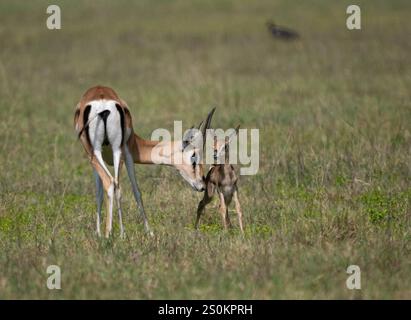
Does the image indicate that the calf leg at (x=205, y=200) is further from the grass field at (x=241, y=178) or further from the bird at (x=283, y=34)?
the bird at (x=283, y=34)

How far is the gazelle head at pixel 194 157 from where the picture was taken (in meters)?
7.60

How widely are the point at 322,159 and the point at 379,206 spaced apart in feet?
5.47

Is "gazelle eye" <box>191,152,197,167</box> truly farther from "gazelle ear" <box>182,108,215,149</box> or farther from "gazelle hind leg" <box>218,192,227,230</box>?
"gazelle hind leg" <box>218,192,227,230</box>

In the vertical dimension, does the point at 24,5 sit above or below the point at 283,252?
above

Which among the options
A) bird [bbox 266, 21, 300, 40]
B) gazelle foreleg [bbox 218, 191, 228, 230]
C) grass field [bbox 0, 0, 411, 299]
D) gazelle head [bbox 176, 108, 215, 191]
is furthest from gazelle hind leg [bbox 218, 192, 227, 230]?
bird [bbox 266, 21, 300, 40]

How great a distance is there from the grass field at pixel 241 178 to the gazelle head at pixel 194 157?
0.34m

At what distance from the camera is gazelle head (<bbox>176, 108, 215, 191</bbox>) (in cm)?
760

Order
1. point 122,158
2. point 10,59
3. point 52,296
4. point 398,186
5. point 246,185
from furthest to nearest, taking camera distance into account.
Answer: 1. point 10,59
2. point 246,185
3. point 398,186
4. point 122,158
5. point 52,296

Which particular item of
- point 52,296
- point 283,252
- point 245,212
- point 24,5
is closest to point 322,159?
point 245,212

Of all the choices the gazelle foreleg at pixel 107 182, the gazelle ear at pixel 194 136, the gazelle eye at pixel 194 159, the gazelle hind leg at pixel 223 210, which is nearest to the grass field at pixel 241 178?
the gazelle hind leg at pixel 223 210

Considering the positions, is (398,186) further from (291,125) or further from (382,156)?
(291,125)

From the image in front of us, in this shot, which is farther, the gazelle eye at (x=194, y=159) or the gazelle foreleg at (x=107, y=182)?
the gazelle eye at (x=194, y=159)

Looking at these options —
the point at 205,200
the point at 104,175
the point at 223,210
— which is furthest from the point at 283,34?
the point at 104,175

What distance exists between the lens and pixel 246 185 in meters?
8.73
